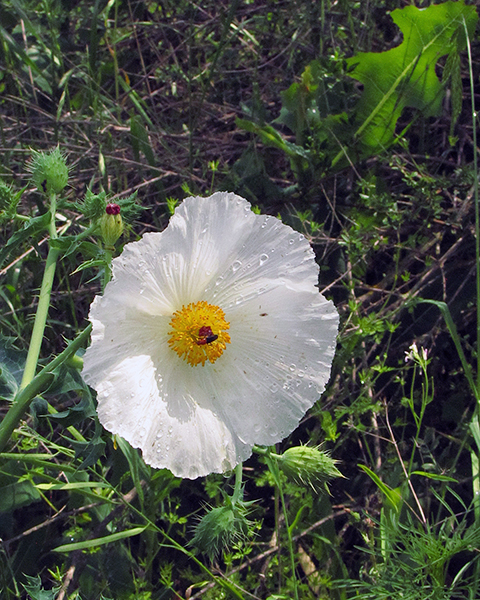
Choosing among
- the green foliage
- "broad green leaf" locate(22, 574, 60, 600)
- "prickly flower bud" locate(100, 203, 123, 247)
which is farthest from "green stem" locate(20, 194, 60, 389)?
the green foliage

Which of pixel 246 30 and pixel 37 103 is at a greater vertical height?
pixel 246 30

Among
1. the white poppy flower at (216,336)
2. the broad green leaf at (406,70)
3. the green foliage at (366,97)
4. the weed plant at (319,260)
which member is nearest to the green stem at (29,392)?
the weed plant at (319,260)

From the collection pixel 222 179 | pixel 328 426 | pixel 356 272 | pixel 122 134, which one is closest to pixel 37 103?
pixel 122 134

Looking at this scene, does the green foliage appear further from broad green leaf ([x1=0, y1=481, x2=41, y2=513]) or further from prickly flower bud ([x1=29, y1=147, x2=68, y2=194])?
broad green leaf ([x1=0, y1=481, x2=41, y2=513])

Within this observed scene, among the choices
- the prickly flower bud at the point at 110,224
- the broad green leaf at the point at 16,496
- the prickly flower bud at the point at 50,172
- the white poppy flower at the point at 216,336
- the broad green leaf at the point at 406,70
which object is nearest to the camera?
the white poppy flower at the point at 216,336

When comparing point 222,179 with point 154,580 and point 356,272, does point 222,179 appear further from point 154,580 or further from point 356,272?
point 154,580

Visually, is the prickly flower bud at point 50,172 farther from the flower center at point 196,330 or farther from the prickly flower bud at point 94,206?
the flower center at point 196,330
